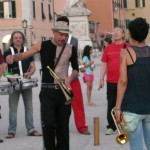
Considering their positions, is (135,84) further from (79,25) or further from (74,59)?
(79,25)

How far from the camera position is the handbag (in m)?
6.23

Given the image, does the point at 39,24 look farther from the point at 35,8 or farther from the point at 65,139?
the point at 65,139

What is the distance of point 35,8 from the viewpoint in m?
72.1

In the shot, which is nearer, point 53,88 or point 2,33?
point 53,88

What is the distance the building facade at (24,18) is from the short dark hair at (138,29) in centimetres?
5840

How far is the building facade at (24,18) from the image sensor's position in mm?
67250

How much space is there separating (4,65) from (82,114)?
6.12ft

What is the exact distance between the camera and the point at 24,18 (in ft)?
224

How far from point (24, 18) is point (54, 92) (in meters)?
60.9

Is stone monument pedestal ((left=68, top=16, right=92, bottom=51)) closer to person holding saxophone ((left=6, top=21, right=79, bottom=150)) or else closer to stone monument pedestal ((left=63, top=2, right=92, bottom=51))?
stone monument pedestal ((left=63, top=2, right=92, bottom=51))

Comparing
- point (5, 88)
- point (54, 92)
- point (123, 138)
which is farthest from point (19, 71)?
point (123, 138)

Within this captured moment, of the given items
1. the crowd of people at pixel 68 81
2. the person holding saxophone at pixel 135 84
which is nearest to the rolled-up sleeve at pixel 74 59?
the crowd of people at pixel 68 81

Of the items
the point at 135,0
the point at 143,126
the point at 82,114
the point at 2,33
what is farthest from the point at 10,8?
the point at 143,126

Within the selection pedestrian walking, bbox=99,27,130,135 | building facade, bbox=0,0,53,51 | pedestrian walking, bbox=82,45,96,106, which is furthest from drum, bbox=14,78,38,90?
building facade, bbox=0,0,53,51
